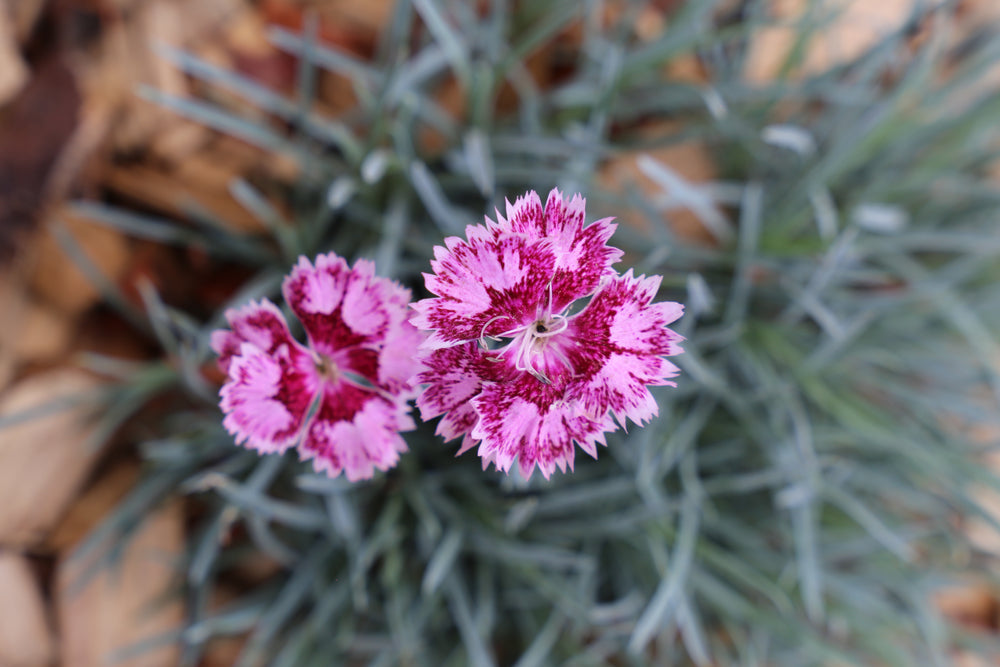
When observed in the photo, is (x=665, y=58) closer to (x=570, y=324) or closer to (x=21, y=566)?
(x=570, y=324)

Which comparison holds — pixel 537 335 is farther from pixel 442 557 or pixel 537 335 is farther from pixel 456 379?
pixel 442 557

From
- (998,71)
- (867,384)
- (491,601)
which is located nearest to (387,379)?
(491,601)

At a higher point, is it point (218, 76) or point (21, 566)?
point (218, 76)

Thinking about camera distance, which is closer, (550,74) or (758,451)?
(758,451)

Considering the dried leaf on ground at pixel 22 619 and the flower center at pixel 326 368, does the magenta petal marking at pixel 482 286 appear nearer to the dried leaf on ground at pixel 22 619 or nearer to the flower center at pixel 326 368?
the flower center at pixel 326 368

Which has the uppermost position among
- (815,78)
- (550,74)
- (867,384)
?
(550,74)

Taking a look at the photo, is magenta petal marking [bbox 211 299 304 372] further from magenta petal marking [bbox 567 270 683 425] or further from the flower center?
magenta petal marking [bbox 567 270 683 425]
